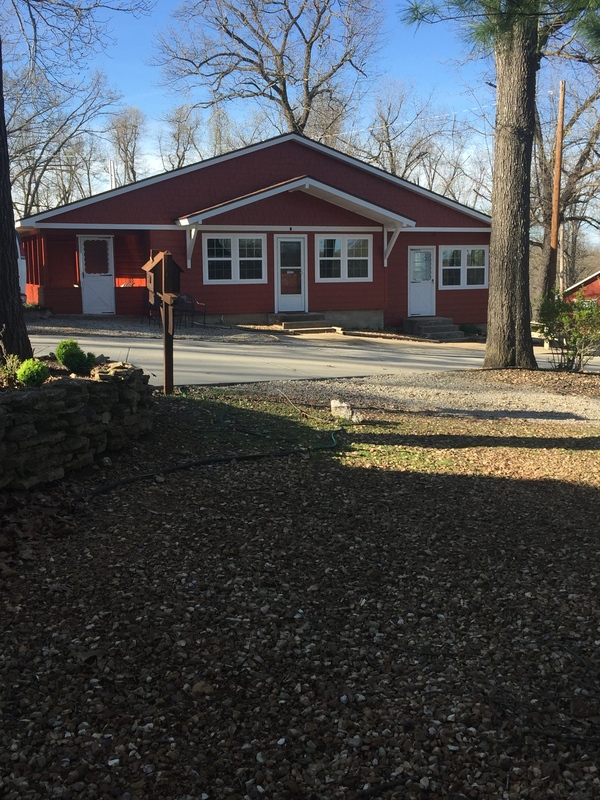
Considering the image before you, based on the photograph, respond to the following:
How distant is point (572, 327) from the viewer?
40.2 feet

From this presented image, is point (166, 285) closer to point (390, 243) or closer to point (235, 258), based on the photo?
point (235, 258)

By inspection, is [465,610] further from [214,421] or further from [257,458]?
[214,421]

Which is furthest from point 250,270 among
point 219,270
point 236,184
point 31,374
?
point 31,374

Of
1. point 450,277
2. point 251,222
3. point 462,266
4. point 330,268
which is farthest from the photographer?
point 462,266

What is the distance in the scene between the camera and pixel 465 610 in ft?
12.3

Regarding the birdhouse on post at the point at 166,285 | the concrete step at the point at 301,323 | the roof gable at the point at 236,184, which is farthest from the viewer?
the concrete step at the point at 301,323

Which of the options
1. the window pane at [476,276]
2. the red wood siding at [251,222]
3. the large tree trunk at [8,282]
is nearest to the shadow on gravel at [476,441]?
the large tree trunk at [8,282]

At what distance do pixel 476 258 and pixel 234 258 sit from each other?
24.3 feet

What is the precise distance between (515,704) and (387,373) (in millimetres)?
9105

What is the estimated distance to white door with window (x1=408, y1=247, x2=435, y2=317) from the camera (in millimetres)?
21703

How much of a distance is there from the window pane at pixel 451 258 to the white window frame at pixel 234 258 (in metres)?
5.49

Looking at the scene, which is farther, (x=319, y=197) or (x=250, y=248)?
(x=319, y=197)

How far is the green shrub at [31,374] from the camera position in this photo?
5.56 m

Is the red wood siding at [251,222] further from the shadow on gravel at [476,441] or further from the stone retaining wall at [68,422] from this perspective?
the stone retaining wall at [68,422]
